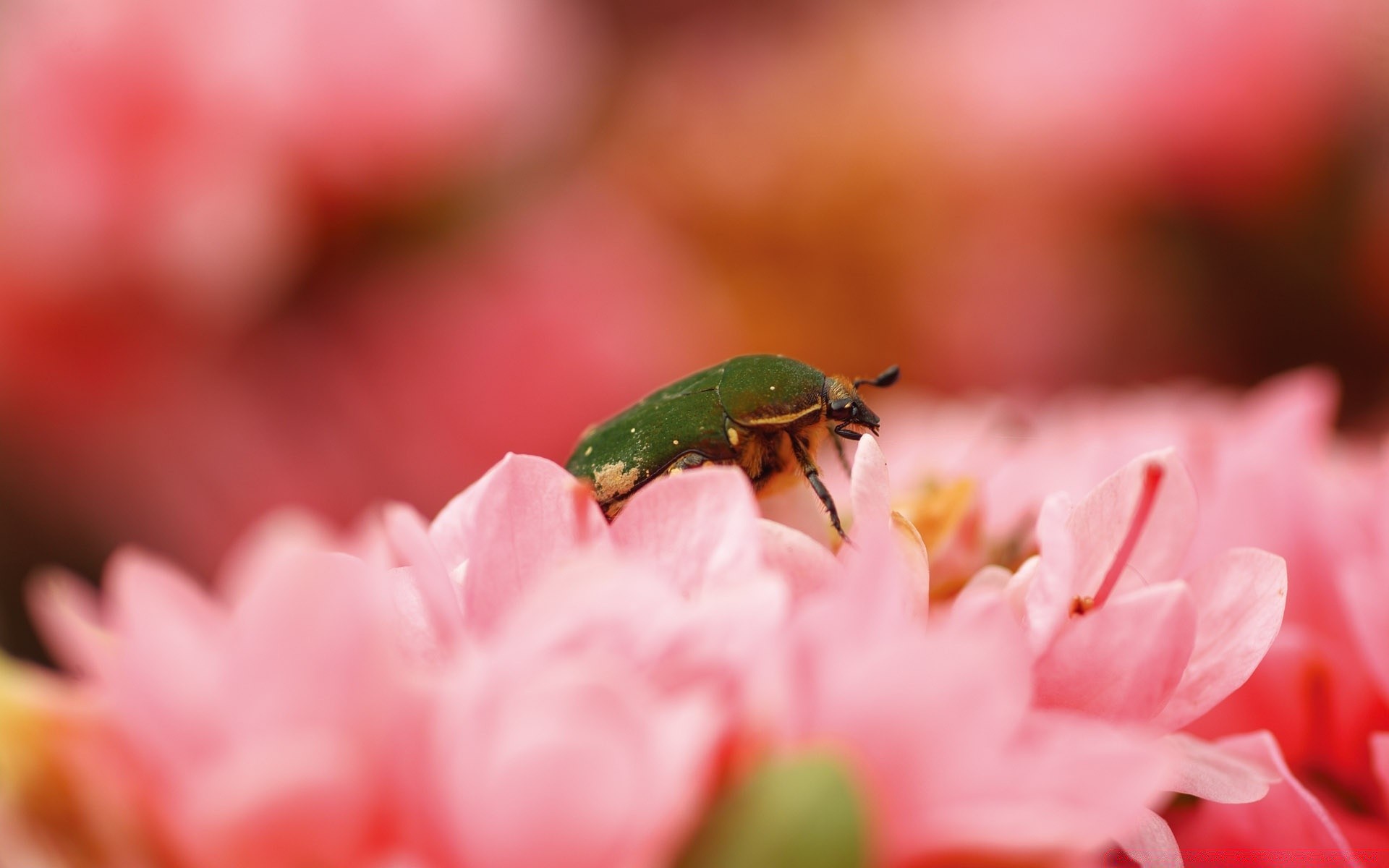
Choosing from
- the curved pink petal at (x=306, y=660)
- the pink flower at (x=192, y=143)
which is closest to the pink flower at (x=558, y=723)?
the curved pink petal at (x=306, y=660)

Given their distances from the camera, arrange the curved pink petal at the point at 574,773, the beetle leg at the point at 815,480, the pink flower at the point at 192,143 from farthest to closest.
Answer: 1. the pink flower at the point at 192,143
2. the beetle leg at the point at 815,480
3. the curved pink petal at the point at 574,773

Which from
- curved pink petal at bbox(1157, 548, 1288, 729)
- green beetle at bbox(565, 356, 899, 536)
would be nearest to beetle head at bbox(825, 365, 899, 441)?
green beetle at bbox(565, 356, 899, 536)

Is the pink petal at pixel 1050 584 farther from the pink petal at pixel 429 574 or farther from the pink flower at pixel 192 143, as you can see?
the pink flower at pixel 192 143

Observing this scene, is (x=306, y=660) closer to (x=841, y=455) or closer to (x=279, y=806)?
(x=279, y=806)

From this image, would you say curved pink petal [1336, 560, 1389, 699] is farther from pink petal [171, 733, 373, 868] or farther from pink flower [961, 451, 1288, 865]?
pink petal [171, 733, 373, 868]

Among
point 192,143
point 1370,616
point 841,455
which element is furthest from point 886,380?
point 192,143

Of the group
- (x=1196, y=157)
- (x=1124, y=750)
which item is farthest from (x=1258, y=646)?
(x=1196, y=157)
